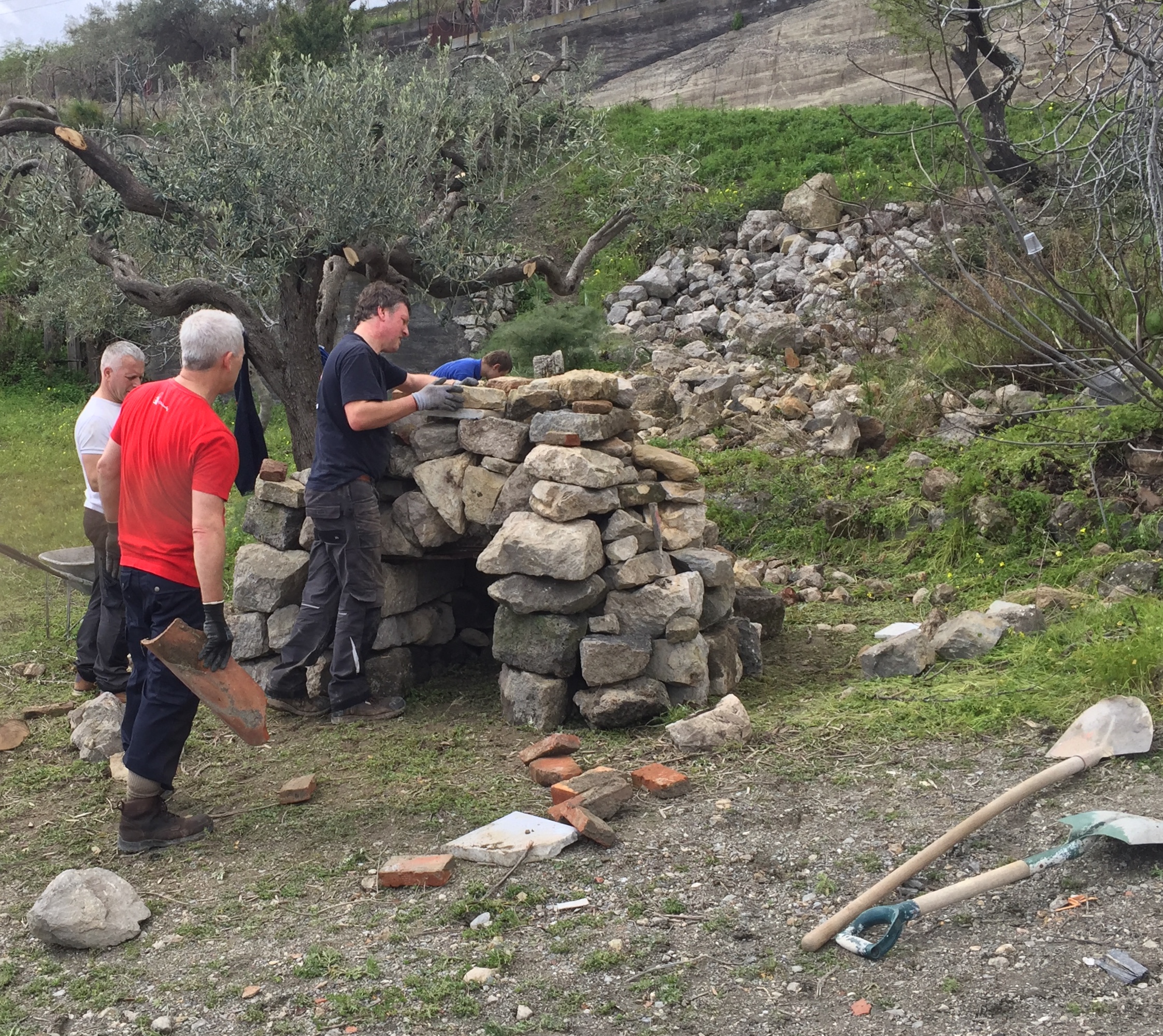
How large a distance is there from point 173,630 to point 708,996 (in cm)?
222

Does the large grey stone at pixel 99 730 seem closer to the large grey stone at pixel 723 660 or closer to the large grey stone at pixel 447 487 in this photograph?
the large grey stone at pixel 447 487

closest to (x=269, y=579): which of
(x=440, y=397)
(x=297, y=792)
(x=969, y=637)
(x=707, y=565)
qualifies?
(x=440, y=397)

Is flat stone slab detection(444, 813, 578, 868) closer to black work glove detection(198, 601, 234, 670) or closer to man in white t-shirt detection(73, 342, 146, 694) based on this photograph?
black work glove detection(198, 601, 234, 670)

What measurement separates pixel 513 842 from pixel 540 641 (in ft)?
5.08

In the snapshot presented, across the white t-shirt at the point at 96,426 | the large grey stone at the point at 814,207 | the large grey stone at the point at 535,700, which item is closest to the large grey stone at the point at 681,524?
the large grey stone at the point at 535,700

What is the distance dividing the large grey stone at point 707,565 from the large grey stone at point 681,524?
0.05 metres

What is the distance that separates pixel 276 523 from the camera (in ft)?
20.2

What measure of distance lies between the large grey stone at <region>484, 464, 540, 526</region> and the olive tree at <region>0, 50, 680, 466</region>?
121 inches

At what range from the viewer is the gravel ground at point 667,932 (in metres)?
2.98

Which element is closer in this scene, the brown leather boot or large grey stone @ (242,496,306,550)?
the brown leather boot

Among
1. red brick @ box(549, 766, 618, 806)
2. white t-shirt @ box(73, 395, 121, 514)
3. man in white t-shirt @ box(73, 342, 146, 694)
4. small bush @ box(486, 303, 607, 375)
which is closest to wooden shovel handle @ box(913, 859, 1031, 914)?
red brick @ box(549, 766, 618, 806)

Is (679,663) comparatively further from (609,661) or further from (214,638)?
(214,638)

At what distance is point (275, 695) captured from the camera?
5.91 m

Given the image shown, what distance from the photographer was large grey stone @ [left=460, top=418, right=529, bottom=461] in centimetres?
582
